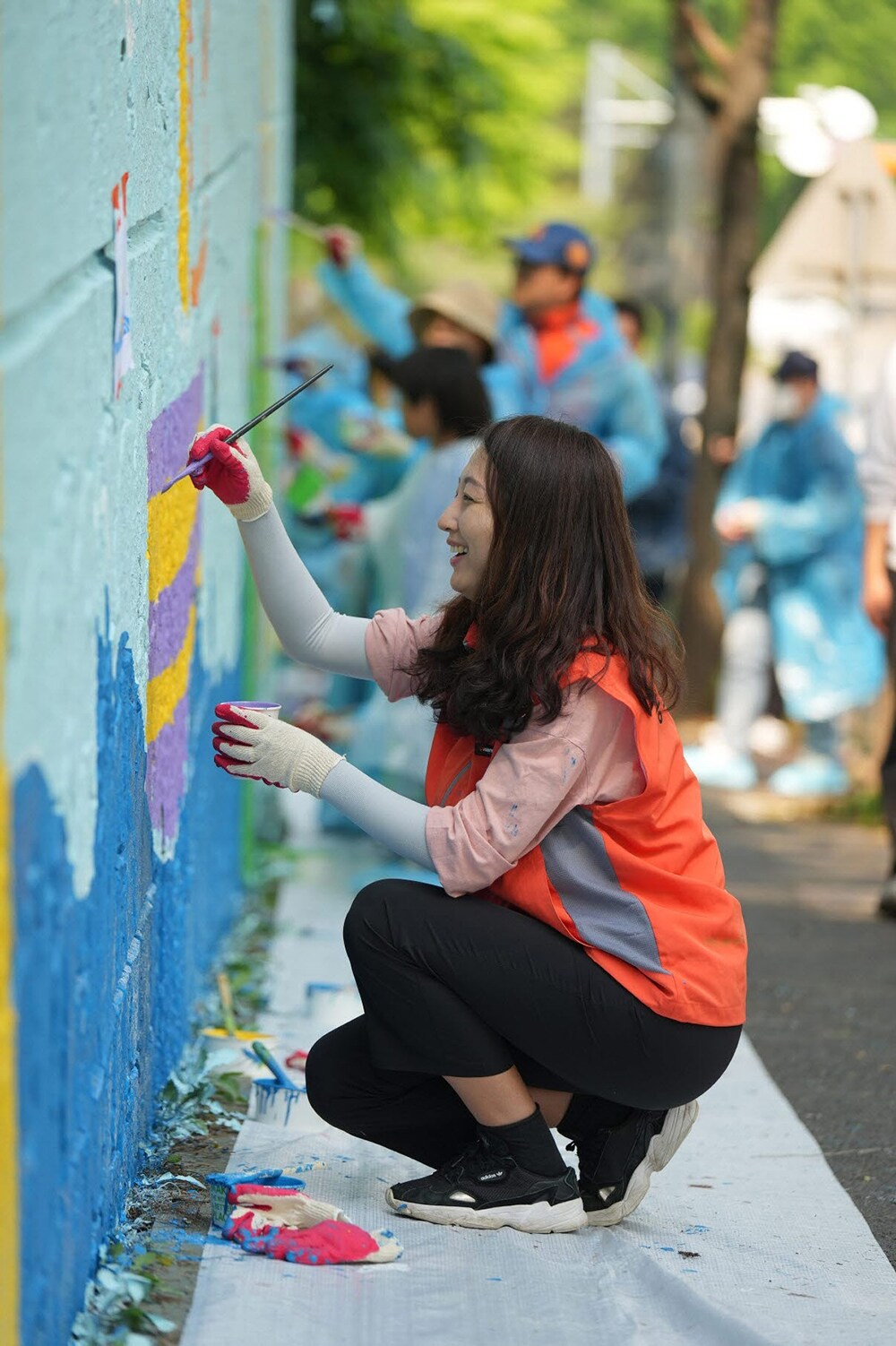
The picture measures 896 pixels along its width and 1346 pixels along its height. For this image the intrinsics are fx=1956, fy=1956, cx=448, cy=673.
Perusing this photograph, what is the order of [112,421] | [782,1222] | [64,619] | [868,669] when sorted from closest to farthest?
[64,619] → [112,421] → [782,1222] → [868,669]

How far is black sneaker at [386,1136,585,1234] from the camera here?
3.02 metres

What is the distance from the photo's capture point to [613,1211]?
10.2 ft

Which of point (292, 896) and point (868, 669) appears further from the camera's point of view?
point (868, 669)

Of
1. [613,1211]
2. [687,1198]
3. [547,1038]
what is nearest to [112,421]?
[547,1038]

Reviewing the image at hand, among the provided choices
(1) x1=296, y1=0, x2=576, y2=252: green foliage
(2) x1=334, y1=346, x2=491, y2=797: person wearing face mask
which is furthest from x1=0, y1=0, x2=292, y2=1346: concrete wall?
(1) x1=296, y1=0, x2=576, y2=252: green foliage

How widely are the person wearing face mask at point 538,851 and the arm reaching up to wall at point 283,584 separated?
0.02 metres

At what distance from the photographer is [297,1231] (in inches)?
112

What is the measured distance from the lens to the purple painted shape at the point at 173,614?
324 cm

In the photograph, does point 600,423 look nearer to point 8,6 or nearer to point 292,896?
point 292,896

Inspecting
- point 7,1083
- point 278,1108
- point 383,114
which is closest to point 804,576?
point 383,114

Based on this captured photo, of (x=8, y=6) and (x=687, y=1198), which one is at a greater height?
(x=8, y=6)

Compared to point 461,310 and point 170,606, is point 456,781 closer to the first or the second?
point 170,606

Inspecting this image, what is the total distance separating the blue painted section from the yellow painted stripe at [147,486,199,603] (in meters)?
0.29

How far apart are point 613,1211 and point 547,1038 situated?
367 millimetres
